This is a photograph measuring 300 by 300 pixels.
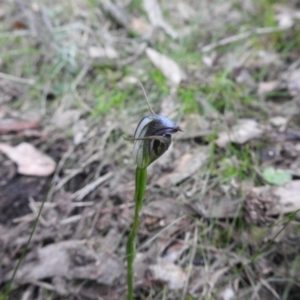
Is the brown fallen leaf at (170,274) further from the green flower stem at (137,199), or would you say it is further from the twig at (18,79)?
→ the twig at (18,79)

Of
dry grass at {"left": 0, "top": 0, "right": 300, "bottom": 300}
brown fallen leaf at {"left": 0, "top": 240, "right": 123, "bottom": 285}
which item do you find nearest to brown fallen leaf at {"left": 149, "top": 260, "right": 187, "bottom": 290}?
dry grass at {"left": 0, "top": 0, "right": 300, "bottom": 300}

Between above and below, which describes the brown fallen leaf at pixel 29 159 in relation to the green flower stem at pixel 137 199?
below

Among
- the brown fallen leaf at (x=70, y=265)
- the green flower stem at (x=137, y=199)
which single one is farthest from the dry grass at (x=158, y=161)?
the green flower stem at (x=137, y=199)

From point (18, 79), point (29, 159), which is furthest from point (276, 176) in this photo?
point (18, 79)

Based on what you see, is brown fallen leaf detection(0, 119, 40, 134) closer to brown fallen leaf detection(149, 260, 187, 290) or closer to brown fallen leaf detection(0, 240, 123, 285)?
brown fallen leaf detection(0, 240, 123, 285)

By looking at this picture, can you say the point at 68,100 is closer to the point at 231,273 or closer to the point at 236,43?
the point at 236,43

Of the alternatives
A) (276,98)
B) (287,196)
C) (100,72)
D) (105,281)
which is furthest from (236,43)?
(105,281)
